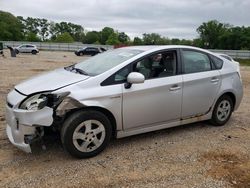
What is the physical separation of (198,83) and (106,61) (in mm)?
1540

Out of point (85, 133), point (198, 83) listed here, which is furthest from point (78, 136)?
point (198, 83)

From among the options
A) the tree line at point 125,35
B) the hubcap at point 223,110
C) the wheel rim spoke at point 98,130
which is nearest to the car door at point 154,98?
the wheel rim spoke at point 98,130

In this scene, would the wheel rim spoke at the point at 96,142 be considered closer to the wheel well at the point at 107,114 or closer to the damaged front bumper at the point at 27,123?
the wheel well at the point at 107,114

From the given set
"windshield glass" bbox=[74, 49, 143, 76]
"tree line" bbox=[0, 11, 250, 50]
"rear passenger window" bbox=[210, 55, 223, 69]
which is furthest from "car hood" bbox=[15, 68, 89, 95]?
"tree line" bbox=[0, 11, 250, 50]

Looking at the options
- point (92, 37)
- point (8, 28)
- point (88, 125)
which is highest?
point (8, 28)

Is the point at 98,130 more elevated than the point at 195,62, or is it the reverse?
the point at 195,62

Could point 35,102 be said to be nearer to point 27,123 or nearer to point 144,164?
point 27,123

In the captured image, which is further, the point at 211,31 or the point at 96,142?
the point at 211,31

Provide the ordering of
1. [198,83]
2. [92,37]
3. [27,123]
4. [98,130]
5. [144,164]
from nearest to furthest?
1. [27,123]
2. [144,164]
3. [98,130]
4. [198,83]
5. [92,37]

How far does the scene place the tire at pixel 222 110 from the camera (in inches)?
221

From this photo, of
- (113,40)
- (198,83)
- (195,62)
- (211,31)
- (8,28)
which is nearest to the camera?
(198,83)

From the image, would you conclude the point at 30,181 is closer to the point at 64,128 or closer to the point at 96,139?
the point at 64,128

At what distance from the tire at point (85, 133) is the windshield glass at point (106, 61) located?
689mm

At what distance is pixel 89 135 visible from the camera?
4.16 m
